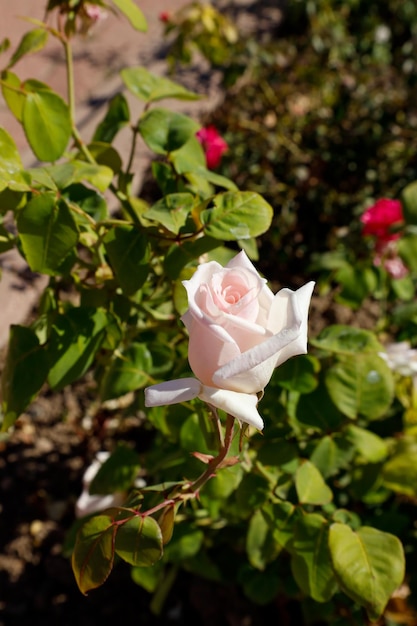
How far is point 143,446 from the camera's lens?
5.98 ft

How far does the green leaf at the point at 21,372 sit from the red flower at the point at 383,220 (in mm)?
940

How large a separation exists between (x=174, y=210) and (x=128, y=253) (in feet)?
0.27

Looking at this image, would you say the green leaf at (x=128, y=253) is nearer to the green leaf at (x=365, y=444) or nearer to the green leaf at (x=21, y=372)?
the green leaf at (x=21, y=372)

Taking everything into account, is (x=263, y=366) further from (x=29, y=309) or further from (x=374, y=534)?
(x=29, y=309)

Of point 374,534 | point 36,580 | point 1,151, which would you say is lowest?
point 36,580

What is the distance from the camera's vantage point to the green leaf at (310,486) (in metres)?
1.01

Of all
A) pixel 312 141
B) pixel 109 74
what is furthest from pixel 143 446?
pixel 109 74

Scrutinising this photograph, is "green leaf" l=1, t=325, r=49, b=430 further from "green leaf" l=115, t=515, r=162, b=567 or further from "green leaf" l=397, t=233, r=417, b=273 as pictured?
"green leaf" l=397, t=233, r=417, b=273

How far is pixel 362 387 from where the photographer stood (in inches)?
42.7

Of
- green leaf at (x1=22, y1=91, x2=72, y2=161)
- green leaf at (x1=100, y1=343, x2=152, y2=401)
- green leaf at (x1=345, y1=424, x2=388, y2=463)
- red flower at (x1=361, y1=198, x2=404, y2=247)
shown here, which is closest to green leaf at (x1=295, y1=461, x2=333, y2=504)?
green leaf at (x1=345, y1=424, x2=388, y2=463)

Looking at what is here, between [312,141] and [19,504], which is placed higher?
[312,141]

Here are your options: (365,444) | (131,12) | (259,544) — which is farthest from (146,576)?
(131,12)

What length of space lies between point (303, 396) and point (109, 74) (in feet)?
6.35

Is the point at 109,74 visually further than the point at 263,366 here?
Yes
